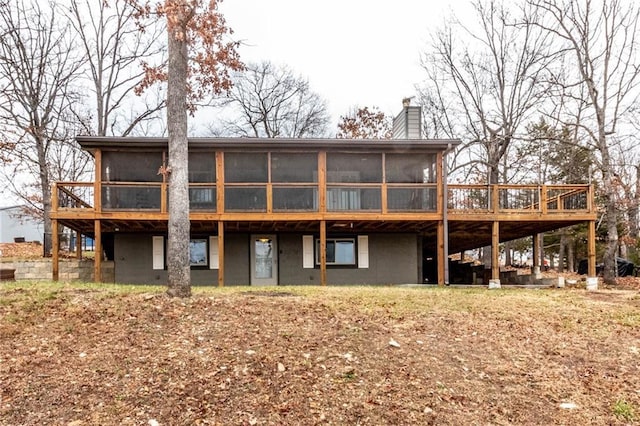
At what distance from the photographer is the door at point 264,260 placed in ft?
51.5

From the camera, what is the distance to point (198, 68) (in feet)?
34.6

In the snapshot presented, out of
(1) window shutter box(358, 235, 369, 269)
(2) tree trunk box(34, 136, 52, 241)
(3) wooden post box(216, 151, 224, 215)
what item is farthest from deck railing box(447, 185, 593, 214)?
(2) tree trunk box(34, 136, 52, 241)

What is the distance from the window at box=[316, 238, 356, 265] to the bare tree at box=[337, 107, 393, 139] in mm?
16394

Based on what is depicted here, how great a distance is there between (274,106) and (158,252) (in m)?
20.0

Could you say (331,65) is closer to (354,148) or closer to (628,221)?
(354,148)

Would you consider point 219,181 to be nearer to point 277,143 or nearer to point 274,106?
point 277,143

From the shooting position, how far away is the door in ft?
51.5

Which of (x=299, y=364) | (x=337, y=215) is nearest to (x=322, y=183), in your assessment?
(x=337, y=215)

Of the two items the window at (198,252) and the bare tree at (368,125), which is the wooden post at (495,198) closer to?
the window at (198,252)

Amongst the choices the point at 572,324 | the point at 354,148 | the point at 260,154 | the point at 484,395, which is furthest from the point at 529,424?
the point at 260,154

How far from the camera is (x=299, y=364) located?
5574 mm

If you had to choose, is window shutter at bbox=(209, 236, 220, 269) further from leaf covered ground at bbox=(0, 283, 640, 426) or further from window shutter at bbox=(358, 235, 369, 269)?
leaf covered ground at bbox=(0, 283, 640, 426)

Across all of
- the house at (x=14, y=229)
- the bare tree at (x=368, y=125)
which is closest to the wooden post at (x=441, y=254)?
the bare tree at (x=368, y=125)

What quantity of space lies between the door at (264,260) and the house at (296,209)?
3 cm
